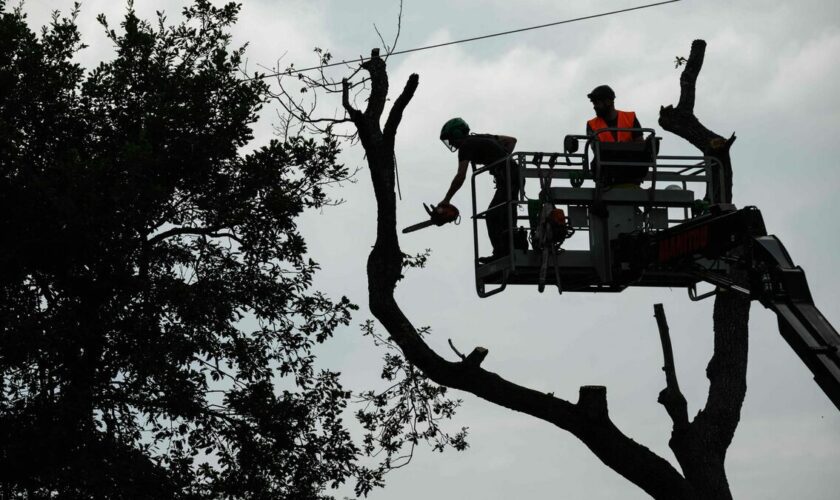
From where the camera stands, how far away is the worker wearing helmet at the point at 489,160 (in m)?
12.8

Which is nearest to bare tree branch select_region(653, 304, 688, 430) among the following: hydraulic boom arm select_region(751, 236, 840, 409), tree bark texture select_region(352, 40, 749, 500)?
tree bark texture select_region(352, 40, 749, 500)

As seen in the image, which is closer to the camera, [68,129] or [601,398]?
[601,398]

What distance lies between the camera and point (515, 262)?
1237 centimetres

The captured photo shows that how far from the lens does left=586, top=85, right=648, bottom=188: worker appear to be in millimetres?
12539

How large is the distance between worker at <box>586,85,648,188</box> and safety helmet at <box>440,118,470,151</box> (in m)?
1.27

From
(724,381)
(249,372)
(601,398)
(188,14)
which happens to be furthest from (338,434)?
(188,14)

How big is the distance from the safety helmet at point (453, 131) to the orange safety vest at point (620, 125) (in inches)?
50.0

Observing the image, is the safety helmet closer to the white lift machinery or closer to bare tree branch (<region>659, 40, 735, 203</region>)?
the white lift machinery

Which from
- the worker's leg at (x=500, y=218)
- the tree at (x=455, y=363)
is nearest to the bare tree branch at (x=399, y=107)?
the tree at (x=455, y=363)

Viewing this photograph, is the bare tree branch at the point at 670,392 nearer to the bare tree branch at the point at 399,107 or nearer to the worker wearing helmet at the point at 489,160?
the worker wearing helmet at the point at 489,160

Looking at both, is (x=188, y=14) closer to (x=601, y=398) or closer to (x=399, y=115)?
(x=399, y=115)

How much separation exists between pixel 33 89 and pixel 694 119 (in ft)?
27.3

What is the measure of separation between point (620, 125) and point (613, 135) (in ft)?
0.48

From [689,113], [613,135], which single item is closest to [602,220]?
[613,135]
